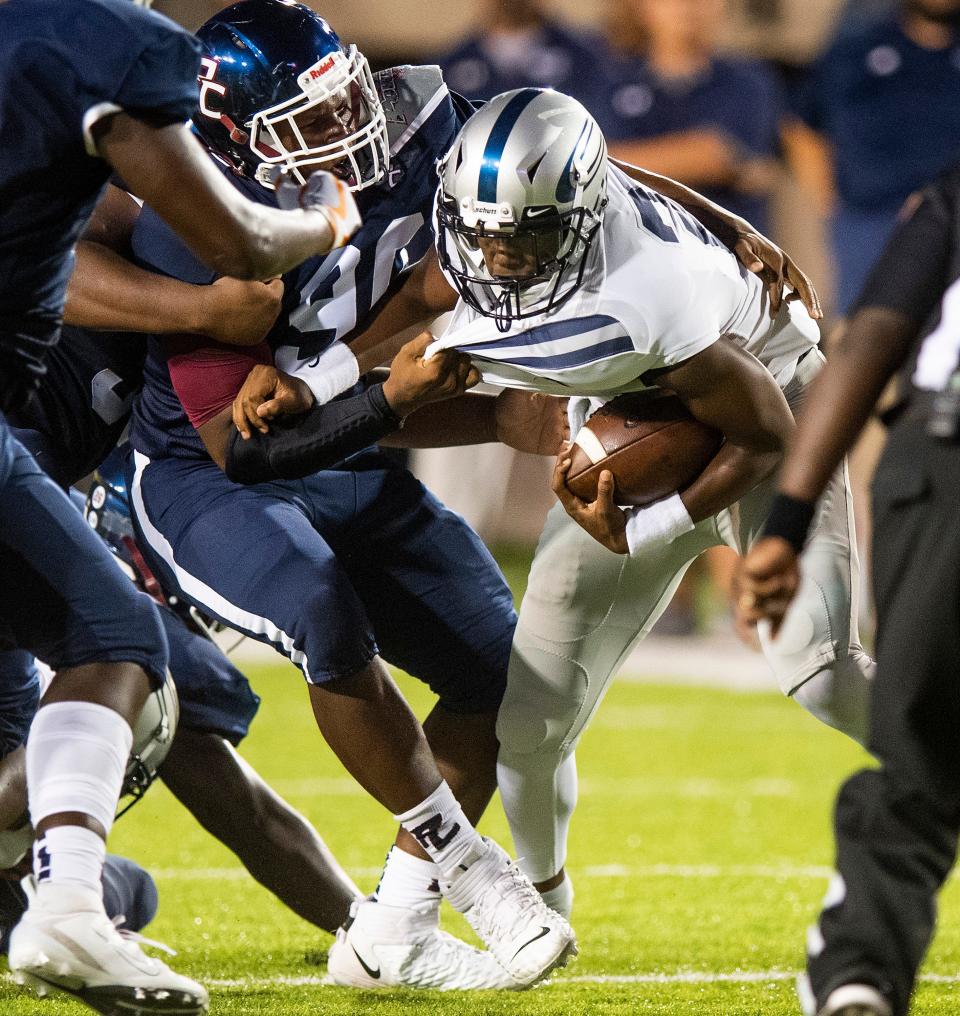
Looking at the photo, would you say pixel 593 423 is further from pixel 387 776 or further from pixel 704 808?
pixel 704 808

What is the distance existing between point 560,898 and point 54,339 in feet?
5.29

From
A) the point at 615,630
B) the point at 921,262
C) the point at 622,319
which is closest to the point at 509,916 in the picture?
the point at 615,630

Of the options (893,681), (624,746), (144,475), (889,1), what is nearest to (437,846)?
(144,475)

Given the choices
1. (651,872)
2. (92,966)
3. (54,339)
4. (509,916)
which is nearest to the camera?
(92,966)

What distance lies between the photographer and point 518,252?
3113 mm

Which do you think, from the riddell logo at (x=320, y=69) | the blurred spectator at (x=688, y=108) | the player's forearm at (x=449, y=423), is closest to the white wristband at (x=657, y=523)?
the player's forearm at (x=449, y=423)

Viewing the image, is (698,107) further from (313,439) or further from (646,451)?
(313,439)

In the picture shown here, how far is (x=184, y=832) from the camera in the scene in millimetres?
4938

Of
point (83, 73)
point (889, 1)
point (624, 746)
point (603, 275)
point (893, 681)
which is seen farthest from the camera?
point (889, 1)

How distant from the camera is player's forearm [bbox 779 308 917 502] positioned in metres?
2.32

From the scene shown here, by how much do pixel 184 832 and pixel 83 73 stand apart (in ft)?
9.54

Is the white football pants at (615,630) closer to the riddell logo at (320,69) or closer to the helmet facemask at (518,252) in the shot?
the helmet facemask at (518,252)

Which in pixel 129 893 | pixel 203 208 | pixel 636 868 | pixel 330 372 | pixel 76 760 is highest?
pixel 203 208

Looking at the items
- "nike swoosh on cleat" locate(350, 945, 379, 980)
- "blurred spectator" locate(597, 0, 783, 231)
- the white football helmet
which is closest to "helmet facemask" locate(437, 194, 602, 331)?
the white football helmet
